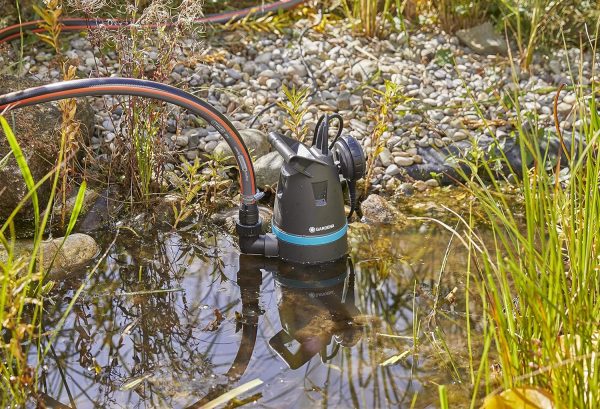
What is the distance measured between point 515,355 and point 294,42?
330cm

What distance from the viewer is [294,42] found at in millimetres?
5074

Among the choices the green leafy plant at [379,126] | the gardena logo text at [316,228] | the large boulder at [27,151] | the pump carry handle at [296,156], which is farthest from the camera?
the green leafy plant at [379,126]

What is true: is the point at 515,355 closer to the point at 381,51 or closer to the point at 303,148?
the point at 303,148

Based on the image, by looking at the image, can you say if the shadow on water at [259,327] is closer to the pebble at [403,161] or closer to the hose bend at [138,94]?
the hose bend at [138,94]

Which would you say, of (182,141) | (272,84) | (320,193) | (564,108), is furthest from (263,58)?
(320,193)

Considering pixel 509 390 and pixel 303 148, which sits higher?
pixel 303 148

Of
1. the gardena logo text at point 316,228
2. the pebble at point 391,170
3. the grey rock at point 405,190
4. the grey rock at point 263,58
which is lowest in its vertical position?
the grey rock at point 405,190

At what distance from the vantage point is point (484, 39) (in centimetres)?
504

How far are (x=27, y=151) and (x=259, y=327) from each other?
1.32 m

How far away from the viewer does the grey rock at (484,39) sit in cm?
501

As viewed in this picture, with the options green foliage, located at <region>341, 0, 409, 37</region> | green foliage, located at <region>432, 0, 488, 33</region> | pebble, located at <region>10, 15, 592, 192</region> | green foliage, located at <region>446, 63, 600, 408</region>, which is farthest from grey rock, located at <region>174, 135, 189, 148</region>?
green foliage, located at <region>446, 63, 600, 408</region>

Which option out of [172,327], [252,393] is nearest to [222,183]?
[172,327]

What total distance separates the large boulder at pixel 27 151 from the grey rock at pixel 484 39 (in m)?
2.44

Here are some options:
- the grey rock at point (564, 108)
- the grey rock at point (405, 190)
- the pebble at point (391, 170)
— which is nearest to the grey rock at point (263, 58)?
the pebble at point (391, 170)
